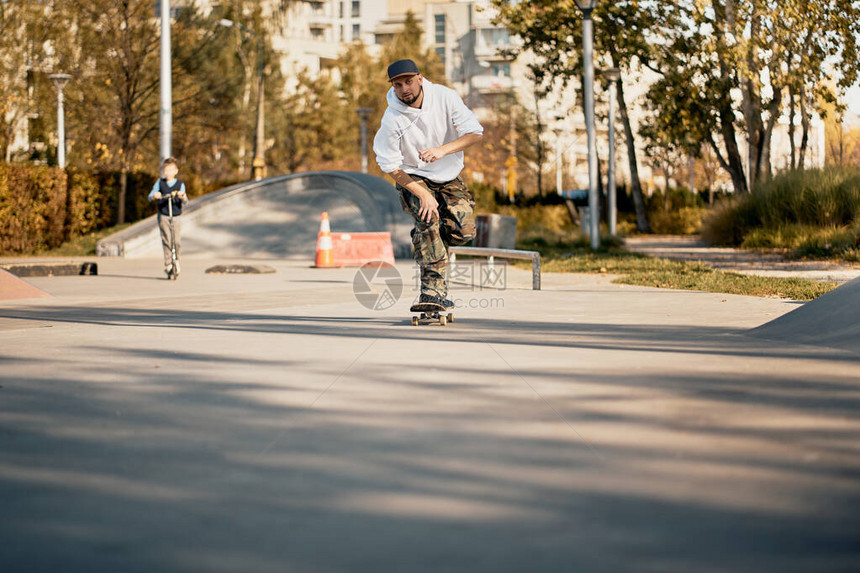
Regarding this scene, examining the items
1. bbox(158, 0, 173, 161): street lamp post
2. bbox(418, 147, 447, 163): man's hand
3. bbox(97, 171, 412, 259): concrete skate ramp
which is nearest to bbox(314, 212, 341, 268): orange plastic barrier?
bbox(97, 171, 412, 259): concrete skate ramp

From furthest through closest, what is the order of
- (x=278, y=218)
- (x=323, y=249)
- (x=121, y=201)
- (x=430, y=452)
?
(x=121, y=201), (x=278, y=218), (x=323, y=249), (x=430, y=452)

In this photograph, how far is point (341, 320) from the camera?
9188 millimetres

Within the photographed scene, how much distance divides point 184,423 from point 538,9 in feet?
90.9

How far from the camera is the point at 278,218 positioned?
85.3 feet

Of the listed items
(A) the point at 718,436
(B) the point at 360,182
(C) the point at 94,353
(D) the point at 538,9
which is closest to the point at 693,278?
(C) the point at 94,353

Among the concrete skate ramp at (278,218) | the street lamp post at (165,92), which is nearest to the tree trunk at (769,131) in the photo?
the concrete skate ramp at (278,218)

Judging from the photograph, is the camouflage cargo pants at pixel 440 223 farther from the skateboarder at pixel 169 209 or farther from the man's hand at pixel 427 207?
the skateboarder at pixel 169 209

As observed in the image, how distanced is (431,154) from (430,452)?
3922 mm

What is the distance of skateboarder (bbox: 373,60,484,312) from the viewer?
7.74 metres

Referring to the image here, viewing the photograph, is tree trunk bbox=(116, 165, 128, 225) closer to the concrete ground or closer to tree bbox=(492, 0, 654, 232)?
tree bbox=(492, 0, 654, 232)

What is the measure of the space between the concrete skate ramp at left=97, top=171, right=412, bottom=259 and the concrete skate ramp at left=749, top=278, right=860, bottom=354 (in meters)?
16.0

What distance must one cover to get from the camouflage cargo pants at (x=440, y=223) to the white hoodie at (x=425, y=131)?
0.13 m

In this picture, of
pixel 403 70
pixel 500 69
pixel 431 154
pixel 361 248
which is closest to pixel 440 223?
pixel 431 154

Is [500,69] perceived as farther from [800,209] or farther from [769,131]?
[800,209]
